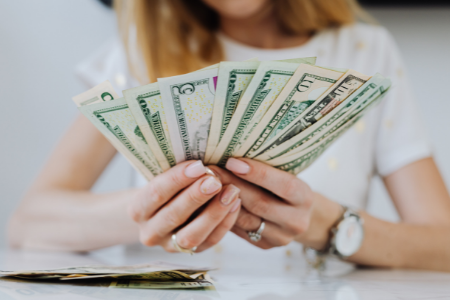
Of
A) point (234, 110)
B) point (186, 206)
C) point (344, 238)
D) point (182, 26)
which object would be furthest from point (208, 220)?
point (182, 26)

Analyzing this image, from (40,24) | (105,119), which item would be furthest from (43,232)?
(40,24)

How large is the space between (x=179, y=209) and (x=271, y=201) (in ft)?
0.44

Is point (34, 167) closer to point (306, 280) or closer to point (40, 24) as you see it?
point (40, 24)

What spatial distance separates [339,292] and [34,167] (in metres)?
1.73

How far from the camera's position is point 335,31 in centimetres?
117

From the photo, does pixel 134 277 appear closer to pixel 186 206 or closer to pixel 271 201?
pixel 186 206

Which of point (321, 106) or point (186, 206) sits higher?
point (321, 106)

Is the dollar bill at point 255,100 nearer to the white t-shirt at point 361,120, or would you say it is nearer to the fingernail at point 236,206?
the fingernail at point 236,206

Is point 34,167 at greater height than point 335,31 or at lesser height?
lesser

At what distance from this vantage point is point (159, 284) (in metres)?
0.40

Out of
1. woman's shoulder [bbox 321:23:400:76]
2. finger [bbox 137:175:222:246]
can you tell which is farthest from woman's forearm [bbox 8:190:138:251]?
woman's shoulder [bbox 321:23:400:76]

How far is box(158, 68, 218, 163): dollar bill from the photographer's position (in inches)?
15.1

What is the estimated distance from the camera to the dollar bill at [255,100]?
384mm

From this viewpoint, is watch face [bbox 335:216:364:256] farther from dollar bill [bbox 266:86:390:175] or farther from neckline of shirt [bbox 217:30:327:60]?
neckline of shirt [bbox 217:30:327:60]
